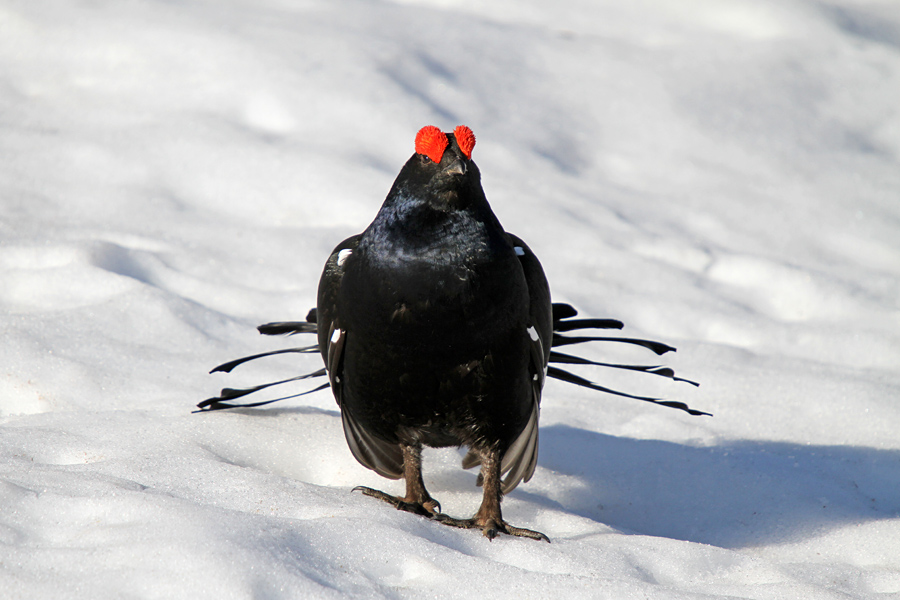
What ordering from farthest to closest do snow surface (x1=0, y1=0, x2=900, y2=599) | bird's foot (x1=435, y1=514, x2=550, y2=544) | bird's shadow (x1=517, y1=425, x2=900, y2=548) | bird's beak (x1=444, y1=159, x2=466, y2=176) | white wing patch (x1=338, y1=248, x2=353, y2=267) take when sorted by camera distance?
bird's shadow (x1=517, y1=425, x2=900, y2=548), white wing patch (x1=338, y1=248, x2=353, y2=267), bird's foot (x1=435, y1=514, x2=550, y2=544), bird's beak (x1=444, y1=159, x2=466, y2=176), snow surface (x1=0, y1=0, x2=900, y2=599)

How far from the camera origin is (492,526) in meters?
2.41

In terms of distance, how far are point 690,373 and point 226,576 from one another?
2.94m

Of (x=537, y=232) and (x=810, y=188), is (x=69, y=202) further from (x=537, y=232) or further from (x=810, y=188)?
(x=810, y=188)

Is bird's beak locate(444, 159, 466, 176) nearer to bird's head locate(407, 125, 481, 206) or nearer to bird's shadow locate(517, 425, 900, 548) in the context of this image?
bird's head locate(407, 125, 481, 206)

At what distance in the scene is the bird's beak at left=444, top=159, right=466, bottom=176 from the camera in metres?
2.25

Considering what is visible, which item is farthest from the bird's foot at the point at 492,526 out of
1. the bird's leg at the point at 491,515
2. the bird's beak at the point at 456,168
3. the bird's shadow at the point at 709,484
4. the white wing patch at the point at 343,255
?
the bird's beak at the point at 456,168

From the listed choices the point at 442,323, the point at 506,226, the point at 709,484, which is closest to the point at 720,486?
the point at 709,484

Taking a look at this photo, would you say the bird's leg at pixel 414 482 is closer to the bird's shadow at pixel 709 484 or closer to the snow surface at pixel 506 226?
the snow surface at pixel 506 226

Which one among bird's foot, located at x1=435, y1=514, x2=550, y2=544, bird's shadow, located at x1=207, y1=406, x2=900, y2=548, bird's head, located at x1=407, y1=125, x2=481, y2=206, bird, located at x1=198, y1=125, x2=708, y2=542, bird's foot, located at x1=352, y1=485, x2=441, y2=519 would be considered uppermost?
bird's head, located at x1=407, y1=125, x2=481, y2=206

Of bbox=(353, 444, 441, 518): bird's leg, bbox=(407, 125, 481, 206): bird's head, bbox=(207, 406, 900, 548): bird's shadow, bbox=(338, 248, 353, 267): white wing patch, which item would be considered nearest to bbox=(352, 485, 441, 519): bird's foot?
bbox=(353, 444, 441, 518): bird's leg

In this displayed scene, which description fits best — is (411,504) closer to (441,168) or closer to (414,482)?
(414,482)

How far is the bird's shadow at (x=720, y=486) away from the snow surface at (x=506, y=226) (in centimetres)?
1

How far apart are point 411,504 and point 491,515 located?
26 cm

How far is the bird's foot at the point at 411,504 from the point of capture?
8.10 ft
